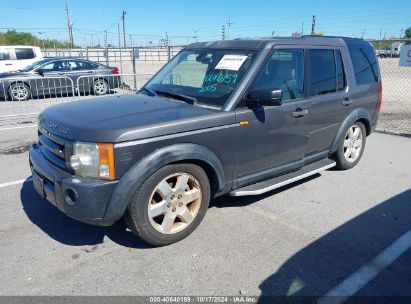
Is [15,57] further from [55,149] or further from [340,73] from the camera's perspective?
[340,73]

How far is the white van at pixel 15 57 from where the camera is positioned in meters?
15.3

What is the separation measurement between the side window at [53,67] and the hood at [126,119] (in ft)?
33.8

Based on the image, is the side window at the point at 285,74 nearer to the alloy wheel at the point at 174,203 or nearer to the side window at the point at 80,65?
the alloy wheel at the point at 174,203

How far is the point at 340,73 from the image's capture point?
15.8ft

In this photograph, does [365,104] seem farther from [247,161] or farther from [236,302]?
[236,302]

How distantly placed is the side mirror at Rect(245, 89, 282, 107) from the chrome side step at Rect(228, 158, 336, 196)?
2.99 ft

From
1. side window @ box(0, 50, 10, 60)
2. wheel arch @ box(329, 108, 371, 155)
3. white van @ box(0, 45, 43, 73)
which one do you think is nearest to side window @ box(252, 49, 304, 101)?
wheel arch @ box(329, 108, 371, 155)

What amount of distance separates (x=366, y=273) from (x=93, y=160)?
96.5 inches

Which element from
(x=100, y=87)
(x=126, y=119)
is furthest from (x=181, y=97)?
(x=100, y=87)

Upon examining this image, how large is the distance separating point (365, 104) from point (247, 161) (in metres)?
2.59

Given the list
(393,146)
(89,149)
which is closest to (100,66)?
(393,146)

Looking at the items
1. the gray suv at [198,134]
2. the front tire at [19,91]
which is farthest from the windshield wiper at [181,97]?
the front tire at [19,91]

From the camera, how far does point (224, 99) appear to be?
3.58 m

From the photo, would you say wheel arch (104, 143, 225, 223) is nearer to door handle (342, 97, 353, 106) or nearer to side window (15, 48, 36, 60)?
door handle (342, 97, 353, 106)
